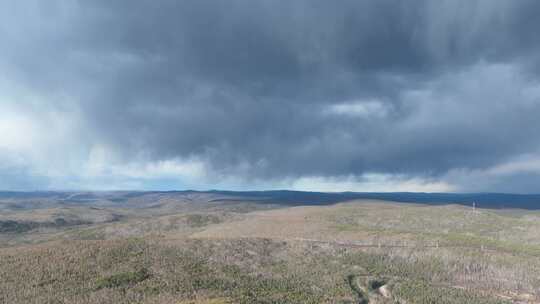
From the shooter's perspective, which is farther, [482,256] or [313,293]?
[482,256]

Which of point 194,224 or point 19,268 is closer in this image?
point 19,268

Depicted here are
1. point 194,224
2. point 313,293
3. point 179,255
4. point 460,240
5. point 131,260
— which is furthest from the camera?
point 194,224

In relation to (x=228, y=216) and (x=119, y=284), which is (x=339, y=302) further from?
(x=228, y=216)

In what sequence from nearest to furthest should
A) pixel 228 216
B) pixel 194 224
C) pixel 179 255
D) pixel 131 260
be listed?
pixel 131 260, pixel 179 255, pixel 194 224, pixel 228 216

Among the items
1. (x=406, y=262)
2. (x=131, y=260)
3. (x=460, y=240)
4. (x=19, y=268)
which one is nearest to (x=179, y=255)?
(x=131, y=260)

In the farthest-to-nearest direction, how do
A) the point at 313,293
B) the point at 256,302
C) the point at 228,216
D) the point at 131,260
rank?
1. the point at 228,216
2. the point at 131,260
3. the point at 313,293
4. the point at 256,302

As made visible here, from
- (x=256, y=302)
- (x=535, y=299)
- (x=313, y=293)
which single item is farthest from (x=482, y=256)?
(x=256, y=302)

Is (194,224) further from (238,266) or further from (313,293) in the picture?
(313,293)

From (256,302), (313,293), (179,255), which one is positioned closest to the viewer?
(256,302)
